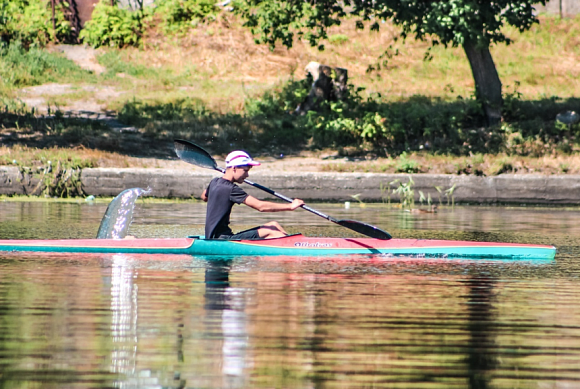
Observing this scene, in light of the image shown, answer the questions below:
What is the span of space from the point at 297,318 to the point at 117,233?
176 inches

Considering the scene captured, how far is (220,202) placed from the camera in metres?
9.52

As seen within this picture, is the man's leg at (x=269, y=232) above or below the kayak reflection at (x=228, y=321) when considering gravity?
above

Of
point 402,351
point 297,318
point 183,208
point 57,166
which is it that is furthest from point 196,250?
point 57,166

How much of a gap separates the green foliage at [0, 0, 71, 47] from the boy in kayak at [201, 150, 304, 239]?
17286mm

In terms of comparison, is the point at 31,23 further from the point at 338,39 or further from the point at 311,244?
the point at 311,244

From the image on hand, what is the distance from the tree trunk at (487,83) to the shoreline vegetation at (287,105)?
0.99ft

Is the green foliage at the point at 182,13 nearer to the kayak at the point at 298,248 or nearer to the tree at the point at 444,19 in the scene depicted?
the tree at the point at 444,19

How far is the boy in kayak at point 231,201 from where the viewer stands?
9.48 meters

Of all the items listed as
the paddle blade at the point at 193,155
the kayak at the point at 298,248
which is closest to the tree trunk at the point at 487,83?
the paddle blade at the point at 193,155

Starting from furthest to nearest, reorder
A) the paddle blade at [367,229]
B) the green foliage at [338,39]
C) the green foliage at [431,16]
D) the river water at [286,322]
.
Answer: the green foliage at [338,39], the green foliage at [431,16], the paddle blade at [367,229], the river water at [286,322]

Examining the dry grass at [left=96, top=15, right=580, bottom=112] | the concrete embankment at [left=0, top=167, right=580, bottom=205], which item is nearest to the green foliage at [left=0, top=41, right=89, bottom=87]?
the dry grass at [left=96, top=15, right=580, bottom=112]

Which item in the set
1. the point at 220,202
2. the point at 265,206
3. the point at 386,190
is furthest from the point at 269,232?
the point at 386,190

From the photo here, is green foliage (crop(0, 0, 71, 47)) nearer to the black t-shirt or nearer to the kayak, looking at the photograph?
the kayak

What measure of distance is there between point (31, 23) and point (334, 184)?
42.2 ft
